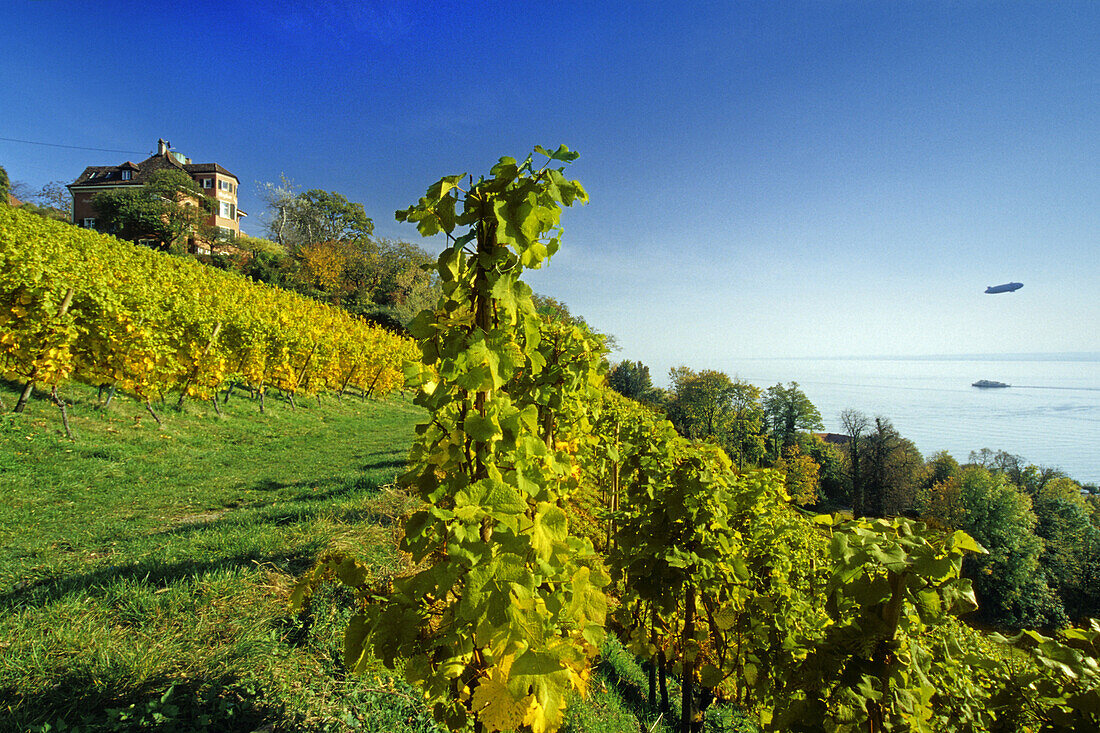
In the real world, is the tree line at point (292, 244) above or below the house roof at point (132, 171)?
below

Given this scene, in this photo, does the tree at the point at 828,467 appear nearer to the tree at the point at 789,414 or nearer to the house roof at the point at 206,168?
the tree at the point at 789,414

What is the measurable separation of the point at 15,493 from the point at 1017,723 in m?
9.70

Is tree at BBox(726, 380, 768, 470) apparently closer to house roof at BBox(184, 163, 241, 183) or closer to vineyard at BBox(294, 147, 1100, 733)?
vineyard at BBox(294, 147, 1100, 733)

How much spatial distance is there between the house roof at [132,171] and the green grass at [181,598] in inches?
1961

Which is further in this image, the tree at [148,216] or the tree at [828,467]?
the tree at [828,467]

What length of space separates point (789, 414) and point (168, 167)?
74610 mm

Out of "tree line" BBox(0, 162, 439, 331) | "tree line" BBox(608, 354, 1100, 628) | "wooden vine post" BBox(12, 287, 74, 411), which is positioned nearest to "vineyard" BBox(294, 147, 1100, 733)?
"wooden vine post" BBox(12, 287, 74, 411)

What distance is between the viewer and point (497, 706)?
1.43 metres

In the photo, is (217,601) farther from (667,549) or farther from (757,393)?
(757,393)

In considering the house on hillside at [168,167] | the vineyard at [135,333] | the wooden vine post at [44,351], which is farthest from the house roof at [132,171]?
the wooden vine post at [44,351]

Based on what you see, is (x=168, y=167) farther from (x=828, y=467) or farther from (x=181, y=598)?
(x=828, y=467)

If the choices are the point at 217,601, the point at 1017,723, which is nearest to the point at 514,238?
the point at 1017,723

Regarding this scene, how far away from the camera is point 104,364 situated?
8.84 metres

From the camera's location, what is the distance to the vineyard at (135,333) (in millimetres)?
7668
